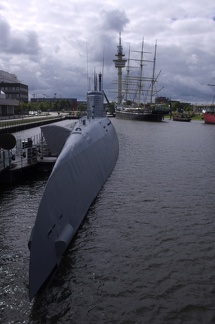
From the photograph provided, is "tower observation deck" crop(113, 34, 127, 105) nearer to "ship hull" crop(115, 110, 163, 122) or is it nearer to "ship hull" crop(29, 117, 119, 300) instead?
"ship hull" crop(115, 110, 163, 122)

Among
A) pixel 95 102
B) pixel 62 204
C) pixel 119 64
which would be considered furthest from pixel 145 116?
pixel 62 204

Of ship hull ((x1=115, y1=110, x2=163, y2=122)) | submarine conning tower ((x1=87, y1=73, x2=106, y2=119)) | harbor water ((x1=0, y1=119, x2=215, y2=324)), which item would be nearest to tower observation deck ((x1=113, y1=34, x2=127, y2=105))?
ship hull ((x1=115, y1=110, x2=163, y2=122))

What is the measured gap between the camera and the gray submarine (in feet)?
34.0

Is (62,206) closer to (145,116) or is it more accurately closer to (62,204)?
(62,204)

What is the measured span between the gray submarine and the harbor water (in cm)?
69

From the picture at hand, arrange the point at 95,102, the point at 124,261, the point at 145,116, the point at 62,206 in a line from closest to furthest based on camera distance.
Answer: the point at 62,206
the point at 124,261
the point at 95,102
the point at 145,116

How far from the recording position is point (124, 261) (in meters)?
13.0

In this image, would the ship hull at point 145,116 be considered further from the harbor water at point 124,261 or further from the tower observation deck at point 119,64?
the harbor water at point 124,261

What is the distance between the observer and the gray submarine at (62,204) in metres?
10.4

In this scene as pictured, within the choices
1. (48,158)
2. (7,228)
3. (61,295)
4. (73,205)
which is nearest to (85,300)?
(61,295)

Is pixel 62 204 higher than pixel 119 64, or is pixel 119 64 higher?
pixel 119 64

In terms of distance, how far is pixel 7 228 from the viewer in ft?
52.5

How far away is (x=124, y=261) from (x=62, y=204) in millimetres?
3239

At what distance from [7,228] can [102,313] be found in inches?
303
